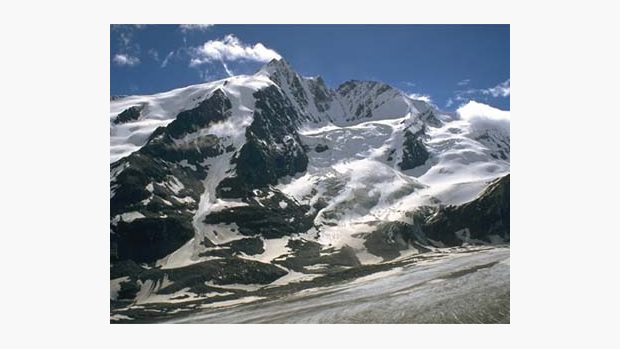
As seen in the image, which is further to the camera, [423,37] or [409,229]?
[409,229]

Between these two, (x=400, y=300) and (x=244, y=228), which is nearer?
(x=400, y=300)

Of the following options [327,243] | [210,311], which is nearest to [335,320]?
[210,311]

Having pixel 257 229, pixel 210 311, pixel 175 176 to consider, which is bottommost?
pixel 210 311

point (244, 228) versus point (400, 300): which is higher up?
point (244, 228)

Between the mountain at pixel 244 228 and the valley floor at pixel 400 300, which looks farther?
the mountain at pixel 244 228

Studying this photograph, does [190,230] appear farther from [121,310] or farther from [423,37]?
[423,37]

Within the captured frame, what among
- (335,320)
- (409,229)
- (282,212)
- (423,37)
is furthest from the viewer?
(282,212)

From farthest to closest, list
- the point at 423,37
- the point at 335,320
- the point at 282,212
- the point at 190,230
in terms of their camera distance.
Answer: the point at 282,212 → the point at 190,230 → the point at 335,320 → the point at 423,37

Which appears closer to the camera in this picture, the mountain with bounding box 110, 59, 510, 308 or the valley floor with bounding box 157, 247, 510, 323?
the valley floor with bounding box 157, 247, 510, 323
